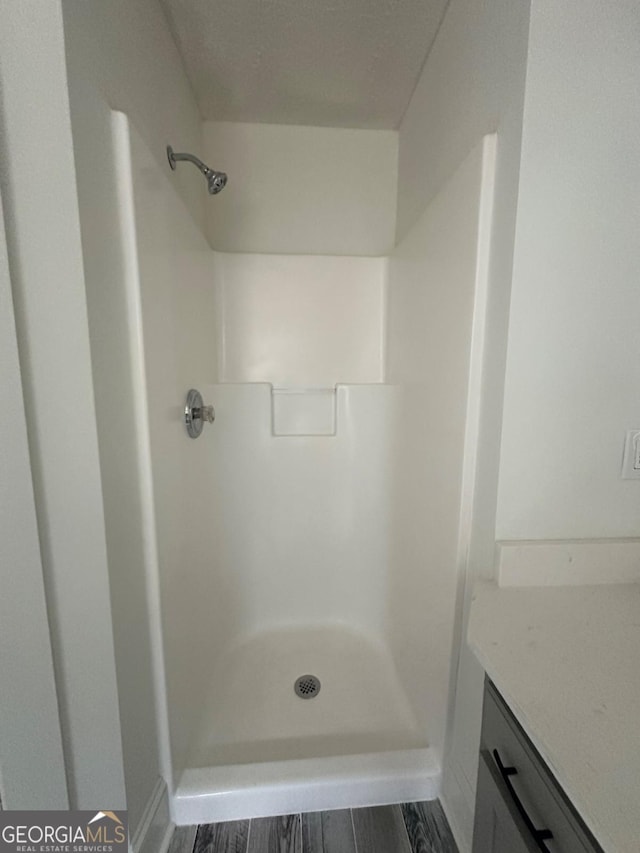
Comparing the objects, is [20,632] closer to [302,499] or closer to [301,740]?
[301,740]

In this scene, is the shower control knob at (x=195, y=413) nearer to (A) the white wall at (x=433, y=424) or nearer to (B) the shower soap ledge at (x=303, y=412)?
(B) the shower soap ledge at (x=303, y=412)

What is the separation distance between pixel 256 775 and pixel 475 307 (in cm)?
149

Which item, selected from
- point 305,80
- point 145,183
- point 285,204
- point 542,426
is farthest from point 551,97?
point 285,204

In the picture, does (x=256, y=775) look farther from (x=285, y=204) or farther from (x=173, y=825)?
(x=285, y=204)

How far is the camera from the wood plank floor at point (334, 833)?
1.02 metres

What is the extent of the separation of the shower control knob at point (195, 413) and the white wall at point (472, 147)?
36.0 inches

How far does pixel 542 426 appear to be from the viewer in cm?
85

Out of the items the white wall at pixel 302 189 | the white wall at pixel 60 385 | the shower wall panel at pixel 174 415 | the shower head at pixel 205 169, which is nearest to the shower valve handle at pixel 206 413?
the shower wall panel at pixel 174 415

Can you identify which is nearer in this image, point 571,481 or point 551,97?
point 551,97

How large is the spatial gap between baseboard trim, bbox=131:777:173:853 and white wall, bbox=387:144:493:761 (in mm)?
814

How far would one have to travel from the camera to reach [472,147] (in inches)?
37.7

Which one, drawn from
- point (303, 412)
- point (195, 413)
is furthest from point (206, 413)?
point (303, 412)

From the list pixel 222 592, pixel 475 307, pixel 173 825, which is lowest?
pixel 173 825

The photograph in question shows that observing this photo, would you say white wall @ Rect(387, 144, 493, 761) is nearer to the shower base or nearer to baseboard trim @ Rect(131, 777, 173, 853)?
the shower base
